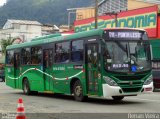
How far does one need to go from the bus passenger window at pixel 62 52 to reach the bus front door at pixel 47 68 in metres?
0.72

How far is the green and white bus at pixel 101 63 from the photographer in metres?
16.2

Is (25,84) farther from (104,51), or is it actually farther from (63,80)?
(104,51)

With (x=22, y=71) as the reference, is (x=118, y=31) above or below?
above

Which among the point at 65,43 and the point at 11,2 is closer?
the point at 65,43

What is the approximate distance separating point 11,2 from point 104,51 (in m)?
164

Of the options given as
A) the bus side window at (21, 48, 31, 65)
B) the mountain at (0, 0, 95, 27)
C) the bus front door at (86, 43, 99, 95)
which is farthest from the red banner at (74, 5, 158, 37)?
the mountain at (0, 0, 95, 27)

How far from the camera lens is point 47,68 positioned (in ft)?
68.6

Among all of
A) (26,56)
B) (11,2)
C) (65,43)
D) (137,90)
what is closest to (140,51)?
(137,90)

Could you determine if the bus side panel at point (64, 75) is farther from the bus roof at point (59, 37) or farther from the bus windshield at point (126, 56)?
the bus windshield at point (126, 56)

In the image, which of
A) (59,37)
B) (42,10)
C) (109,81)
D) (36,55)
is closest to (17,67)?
(36,55)

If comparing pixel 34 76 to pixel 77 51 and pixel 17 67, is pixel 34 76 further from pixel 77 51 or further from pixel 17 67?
pixel 77 51

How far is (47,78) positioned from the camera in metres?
21.0

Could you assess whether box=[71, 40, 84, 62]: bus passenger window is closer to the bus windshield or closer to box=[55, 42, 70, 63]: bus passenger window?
box=[55, 42, 70, 63]: bus passenger window

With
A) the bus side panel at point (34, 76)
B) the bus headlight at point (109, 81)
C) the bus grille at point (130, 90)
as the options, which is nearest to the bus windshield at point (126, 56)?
the bus headlight at point (109, 81)
